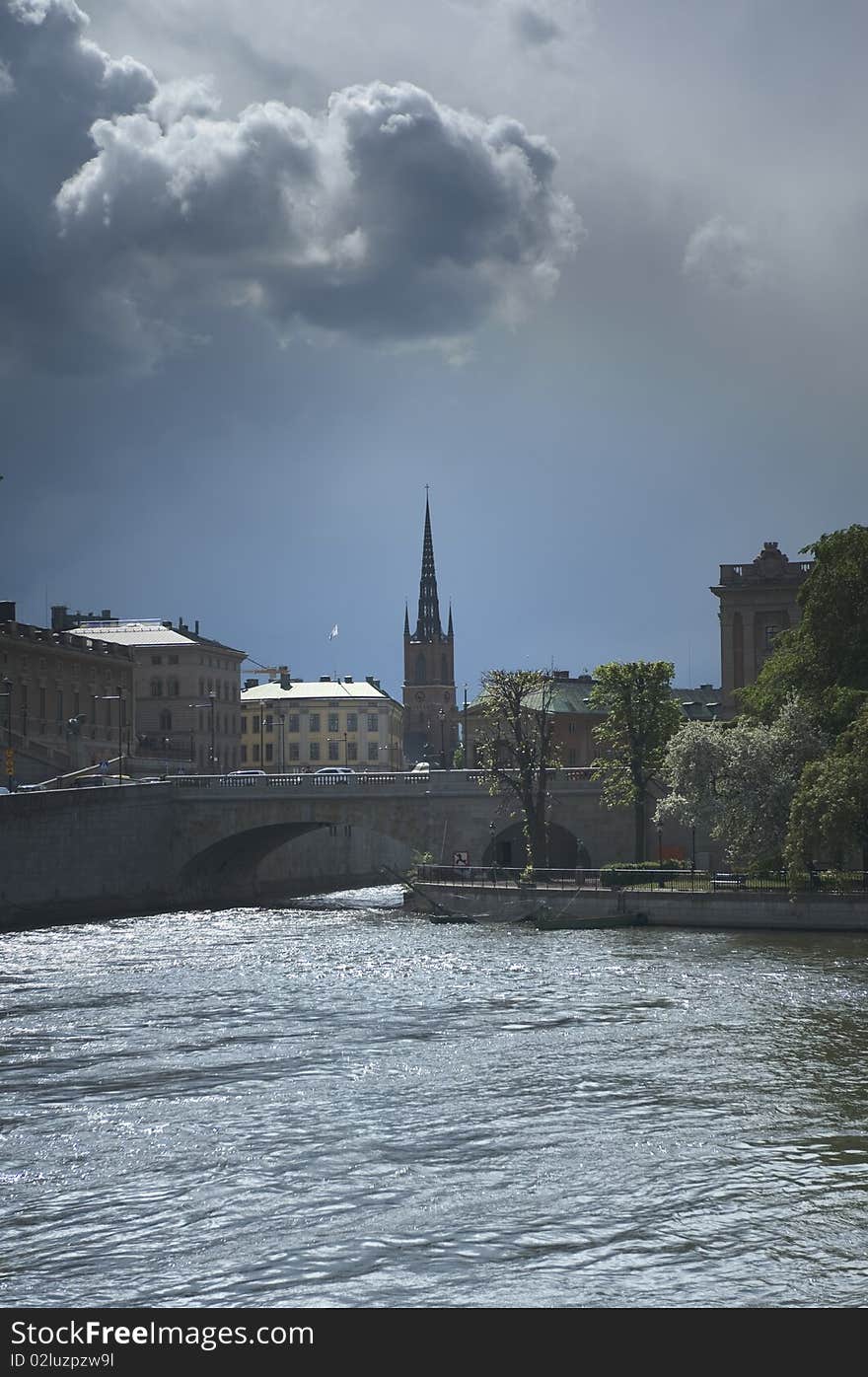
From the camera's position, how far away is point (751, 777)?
8106 centimetres

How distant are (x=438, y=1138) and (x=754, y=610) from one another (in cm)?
10389

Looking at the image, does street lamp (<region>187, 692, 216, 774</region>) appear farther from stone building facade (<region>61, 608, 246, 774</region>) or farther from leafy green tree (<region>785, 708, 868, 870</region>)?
leafy green tree (<region>785, 708, 868, 870</region>)

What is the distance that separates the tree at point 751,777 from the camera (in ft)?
265

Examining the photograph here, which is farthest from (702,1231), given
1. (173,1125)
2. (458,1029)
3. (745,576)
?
(745,576)

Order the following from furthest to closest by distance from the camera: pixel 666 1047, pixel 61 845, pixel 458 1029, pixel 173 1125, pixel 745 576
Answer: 1. pixel 745 576
2. pixel 61 845
3. pixel 458 1029
4. pixel 666 1047
5. pixel 173 1125

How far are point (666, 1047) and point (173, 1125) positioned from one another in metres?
14.9

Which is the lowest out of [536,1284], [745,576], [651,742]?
[536,1284]

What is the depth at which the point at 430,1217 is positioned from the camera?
1101 inches

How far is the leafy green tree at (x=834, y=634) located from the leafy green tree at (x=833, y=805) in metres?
7.63

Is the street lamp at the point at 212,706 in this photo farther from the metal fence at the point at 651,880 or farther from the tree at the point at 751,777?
the tree at the point at 751,777

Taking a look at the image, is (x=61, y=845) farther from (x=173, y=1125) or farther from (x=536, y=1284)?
(x=536, y=1284)

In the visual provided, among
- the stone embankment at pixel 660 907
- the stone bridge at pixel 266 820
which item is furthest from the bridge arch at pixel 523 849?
the stone embankment at pixel 660 907

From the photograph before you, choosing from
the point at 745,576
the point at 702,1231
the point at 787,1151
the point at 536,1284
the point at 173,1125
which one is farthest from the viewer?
the point at 745,576

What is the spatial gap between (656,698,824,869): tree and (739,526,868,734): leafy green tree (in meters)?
1.78
